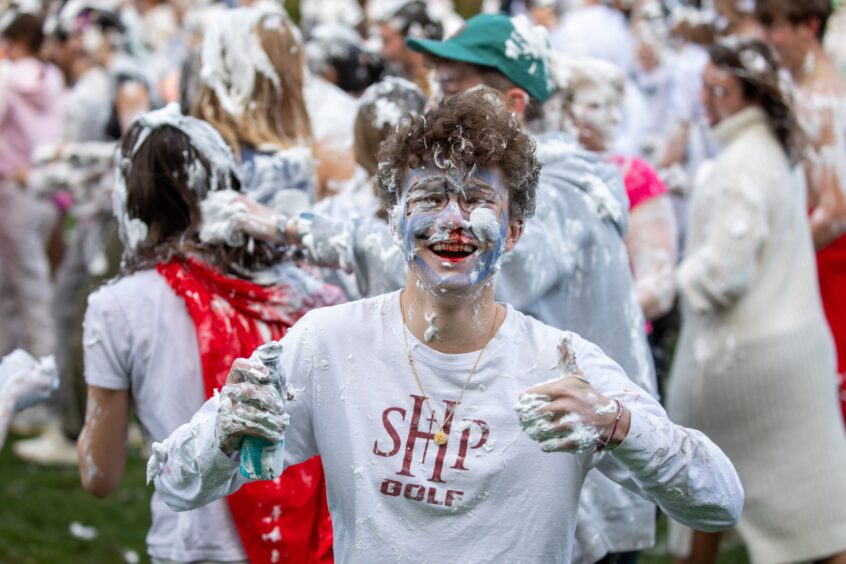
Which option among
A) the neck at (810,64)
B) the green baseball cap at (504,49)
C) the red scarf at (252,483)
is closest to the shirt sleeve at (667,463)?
the red scarf at (252,483)

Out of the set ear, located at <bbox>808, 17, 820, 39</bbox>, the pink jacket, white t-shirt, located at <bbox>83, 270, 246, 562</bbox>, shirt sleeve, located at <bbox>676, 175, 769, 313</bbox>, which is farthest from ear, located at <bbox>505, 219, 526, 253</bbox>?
the pink jacket

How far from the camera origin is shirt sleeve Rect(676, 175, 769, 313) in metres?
4.38

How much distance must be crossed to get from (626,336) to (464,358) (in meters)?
1.07

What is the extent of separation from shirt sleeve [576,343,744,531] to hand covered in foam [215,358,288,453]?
1.88 feet

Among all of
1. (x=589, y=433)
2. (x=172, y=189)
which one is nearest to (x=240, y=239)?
(x=172, y=189)

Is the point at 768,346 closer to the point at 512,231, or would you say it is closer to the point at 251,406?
the point at 512,231

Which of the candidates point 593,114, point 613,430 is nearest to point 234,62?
point 593,114

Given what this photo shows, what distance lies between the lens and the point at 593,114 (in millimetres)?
4344

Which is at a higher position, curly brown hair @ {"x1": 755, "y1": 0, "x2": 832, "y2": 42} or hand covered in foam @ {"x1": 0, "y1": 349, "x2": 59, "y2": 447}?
curly brown hair @ {"x1": 755, "y1": 0, "x2": 832, "y2": 42}

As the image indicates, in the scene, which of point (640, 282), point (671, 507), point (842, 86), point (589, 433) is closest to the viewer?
point (589, 433)

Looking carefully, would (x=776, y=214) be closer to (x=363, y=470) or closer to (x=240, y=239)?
(x=240, y=239)

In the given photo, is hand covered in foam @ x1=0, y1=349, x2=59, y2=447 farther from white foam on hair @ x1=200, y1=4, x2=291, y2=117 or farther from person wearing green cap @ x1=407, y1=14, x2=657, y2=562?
person wearing green cap @ x1=407, y1=14, x2=657, y2=562

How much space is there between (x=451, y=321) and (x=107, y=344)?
104 cm

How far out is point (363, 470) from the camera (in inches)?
89.6
